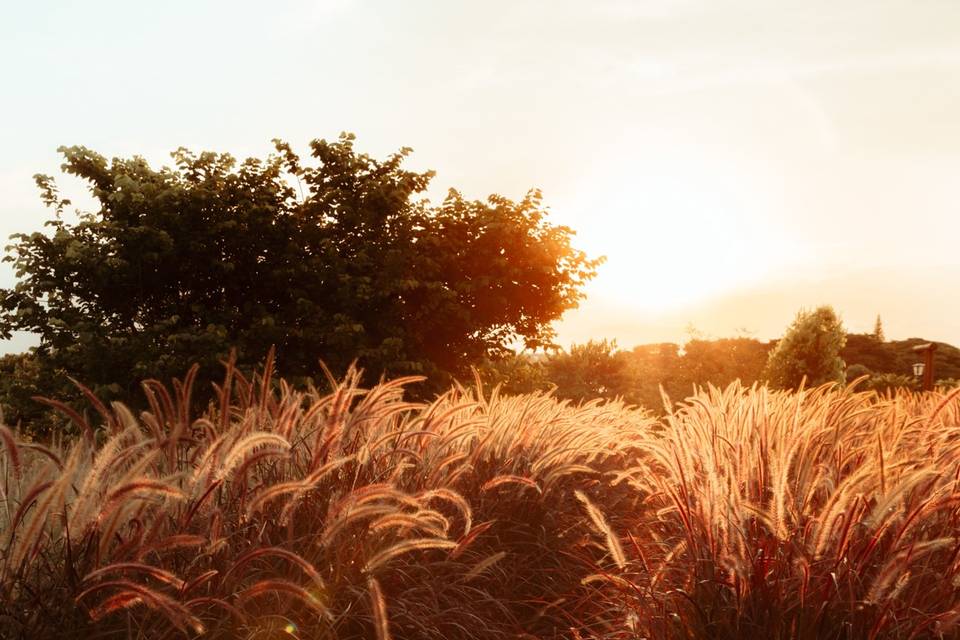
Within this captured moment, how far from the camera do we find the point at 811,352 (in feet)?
63.0

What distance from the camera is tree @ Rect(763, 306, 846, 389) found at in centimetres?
1916

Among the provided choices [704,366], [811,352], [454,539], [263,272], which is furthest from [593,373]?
[454,539]

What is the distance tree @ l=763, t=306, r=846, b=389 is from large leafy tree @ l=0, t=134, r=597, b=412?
25.8 feet

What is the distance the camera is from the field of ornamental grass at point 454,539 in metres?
2.57

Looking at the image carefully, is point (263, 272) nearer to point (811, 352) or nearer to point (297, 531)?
point (297, 531)

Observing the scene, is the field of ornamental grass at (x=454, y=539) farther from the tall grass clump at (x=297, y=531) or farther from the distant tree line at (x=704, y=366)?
the distant tree line at (x=704, y=366)

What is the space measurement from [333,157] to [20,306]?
6.14 metres

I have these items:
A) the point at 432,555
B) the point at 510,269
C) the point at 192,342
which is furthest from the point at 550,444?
the point at 510,269

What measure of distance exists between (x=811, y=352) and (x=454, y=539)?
17.4m

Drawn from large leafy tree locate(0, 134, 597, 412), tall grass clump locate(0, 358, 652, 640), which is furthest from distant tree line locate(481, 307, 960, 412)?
tall grass clump locate(0, 358, 652, 640)

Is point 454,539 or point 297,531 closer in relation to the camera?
point 297,531

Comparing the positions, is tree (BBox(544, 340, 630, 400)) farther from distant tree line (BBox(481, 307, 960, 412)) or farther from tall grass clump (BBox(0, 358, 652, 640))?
tall grass clump (BBox(0, 358, 652, 640))

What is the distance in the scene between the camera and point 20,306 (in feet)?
44.5

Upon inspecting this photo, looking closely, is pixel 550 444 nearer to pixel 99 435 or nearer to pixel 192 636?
pixel 192 636
